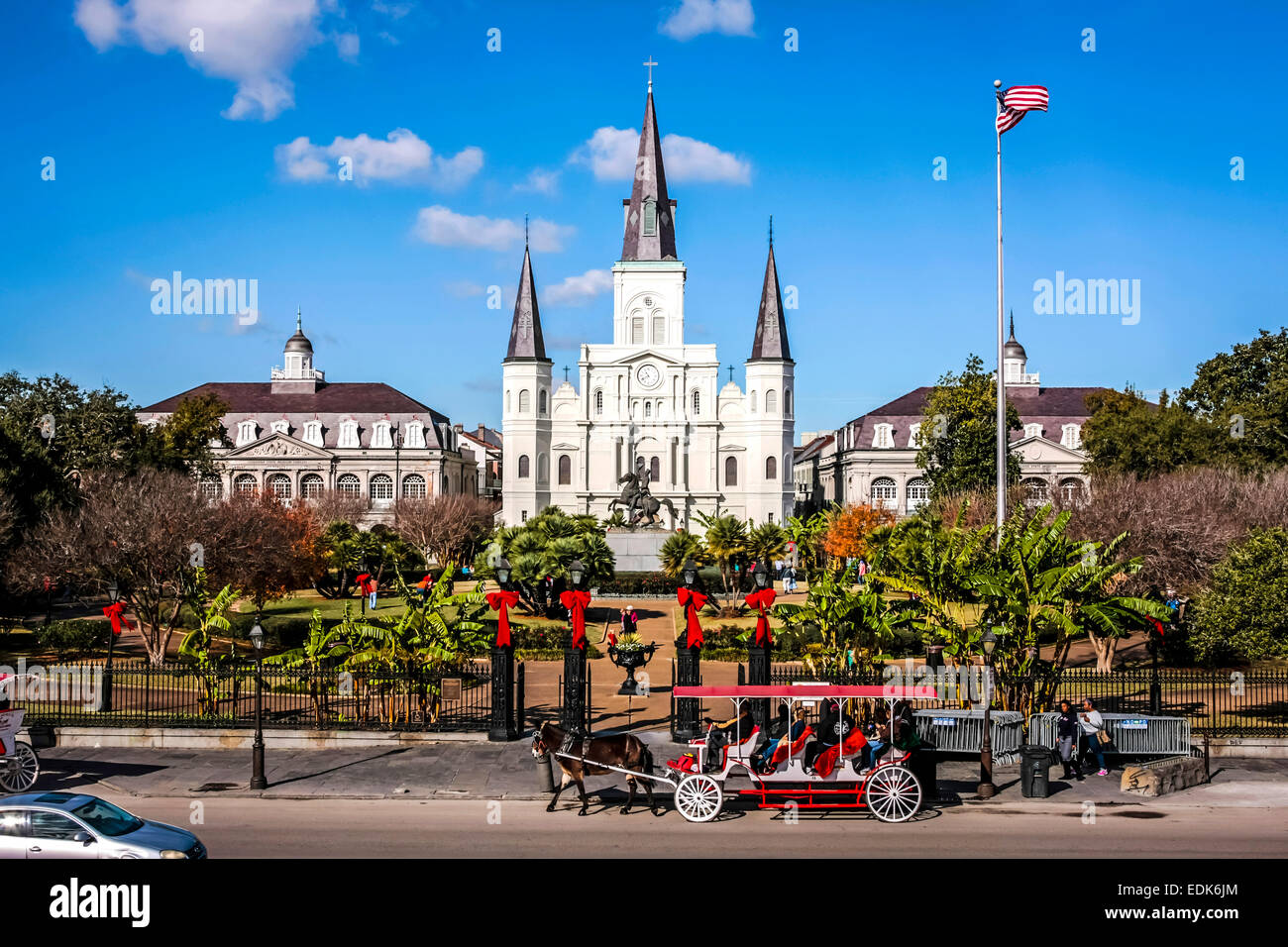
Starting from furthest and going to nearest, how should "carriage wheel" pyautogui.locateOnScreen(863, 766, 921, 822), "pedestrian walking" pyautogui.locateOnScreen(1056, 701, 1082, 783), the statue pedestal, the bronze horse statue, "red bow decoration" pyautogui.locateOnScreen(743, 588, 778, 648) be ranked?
the statue pedestal
"red bow decoration" pyautogui.locateOnScreen(743, 588, 778, 648)
"pedestrian walking" pyautogui.locateOnScreen(1056, 701, 1082, 783)
the bronze horse statue
"carriage wheel" pyautogui.locateOnScreen(863, 766, 921, 822)

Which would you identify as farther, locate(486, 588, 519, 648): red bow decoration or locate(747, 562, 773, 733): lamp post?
locate(486, 588, 519, 648): red bow decoration

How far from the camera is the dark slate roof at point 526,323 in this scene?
90188 mm

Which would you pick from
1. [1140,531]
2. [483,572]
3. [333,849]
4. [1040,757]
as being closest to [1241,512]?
[1140,531]

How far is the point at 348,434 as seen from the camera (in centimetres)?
9838

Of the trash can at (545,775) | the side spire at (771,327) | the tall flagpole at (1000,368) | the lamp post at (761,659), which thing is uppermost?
the side spire at (771,327)

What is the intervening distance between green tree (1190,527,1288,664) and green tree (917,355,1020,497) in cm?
3712

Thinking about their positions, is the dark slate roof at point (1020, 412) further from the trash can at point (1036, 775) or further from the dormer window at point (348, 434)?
the trash can at point (1036, 775)

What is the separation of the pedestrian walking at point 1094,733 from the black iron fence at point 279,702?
10520mm

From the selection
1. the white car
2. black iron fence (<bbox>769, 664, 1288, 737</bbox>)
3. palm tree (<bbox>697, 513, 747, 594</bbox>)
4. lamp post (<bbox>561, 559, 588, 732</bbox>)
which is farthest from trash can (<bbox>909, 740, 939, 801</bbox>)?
palm tree (<bbox>697, 513, 747, 594</bbox>)

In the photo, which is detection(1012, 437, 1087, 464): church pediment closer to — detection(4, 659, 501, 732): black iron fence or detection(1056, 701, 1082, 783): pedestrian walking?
detection(1056, 701, 1082, 783): pedestrian walking

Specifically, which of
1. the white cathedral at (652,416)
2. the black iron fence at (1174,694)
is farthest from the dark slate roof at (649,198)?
the black iron fence at (1174,694)

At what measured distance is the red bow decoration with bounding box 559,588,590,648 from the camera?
19.5 m

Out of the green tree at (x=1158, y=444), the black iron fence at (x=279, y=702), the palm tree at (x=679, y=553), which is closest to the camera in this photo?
the black iron fence at (x=279, y=702)
